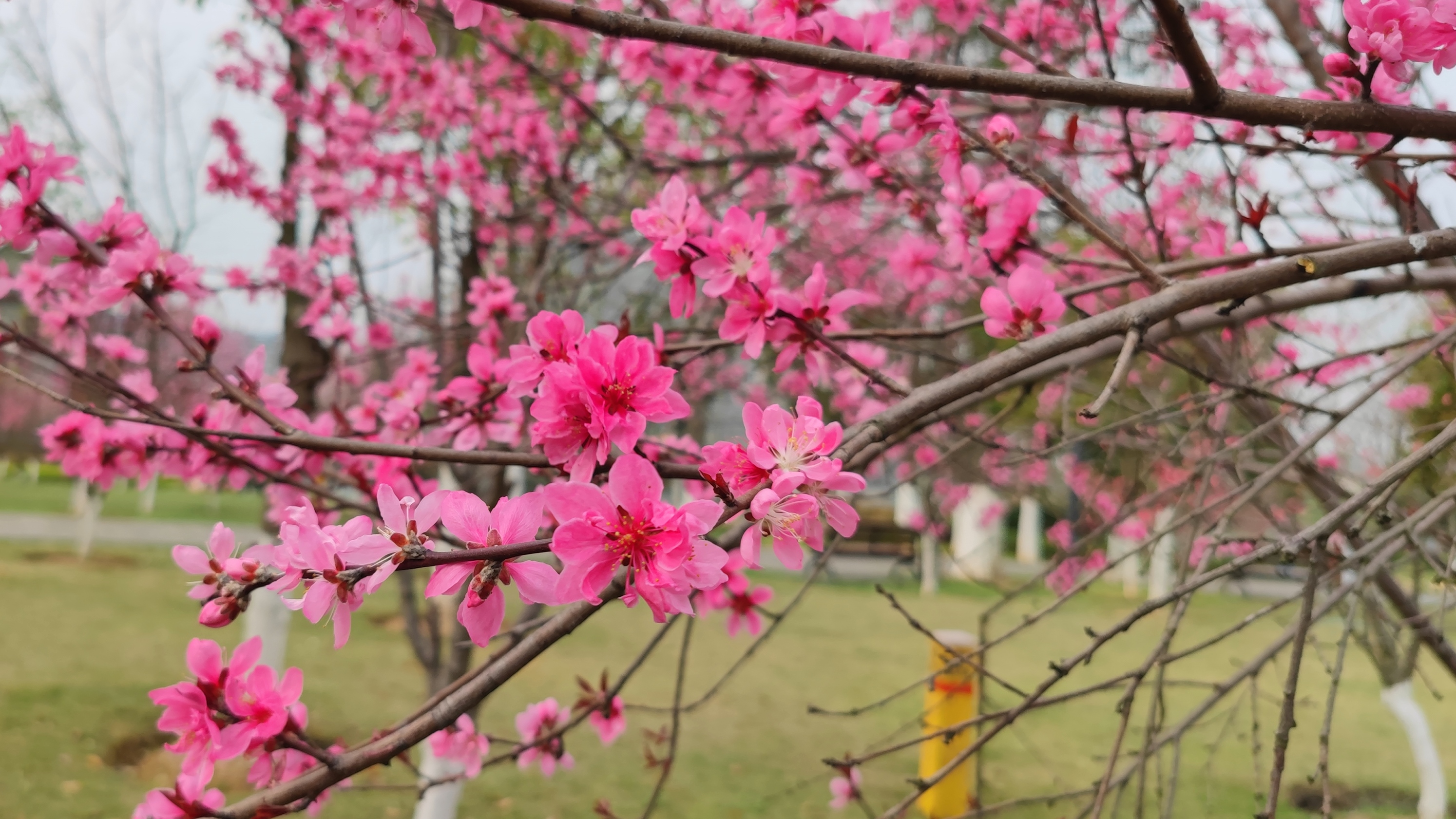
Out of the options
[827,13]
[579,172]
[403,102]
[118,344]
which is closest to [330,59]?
[403,102]

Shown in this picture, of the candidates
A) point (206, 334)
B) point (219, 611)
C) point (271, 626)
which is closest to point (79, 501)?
point (271, 626)

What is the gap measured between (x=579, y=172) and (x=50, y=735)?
15.0ft

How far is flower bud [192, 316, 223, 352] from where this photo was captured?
1417 mm

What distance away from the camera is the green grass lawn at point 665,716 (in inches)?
179

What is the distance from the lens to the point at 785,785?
16.0 ft

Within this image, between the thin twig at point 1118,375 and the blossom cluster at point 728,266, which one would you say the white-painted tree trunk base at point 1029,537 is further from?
the thin twig at point 1118,375

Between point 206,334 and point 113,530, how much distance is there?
15726 millimetres

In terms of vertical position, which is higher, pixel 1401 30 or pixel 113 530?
pixel 1401 30

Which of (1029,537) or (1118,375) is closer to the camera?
(1118,375)

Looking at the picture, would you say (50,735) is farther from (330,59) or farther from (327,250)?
(330,59)

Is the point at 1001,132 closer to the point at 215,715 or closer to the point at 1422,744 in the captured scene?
the point at 215,715

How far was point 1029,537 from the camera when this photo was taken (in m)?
16.7

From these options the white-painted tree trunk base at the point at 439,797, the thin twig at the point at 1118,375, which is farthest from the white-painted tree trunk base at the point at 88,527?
the thin twig at the point at 1118,375

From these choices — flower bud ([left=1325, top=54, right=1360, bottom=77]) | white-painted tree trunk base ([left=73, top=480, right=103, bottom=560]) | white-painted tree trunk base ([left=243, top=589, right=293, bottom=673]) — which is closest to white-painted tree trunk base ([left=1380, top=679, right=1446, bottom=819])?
flower bud ([left=1325, top=54, right=1360, bottom=77])
